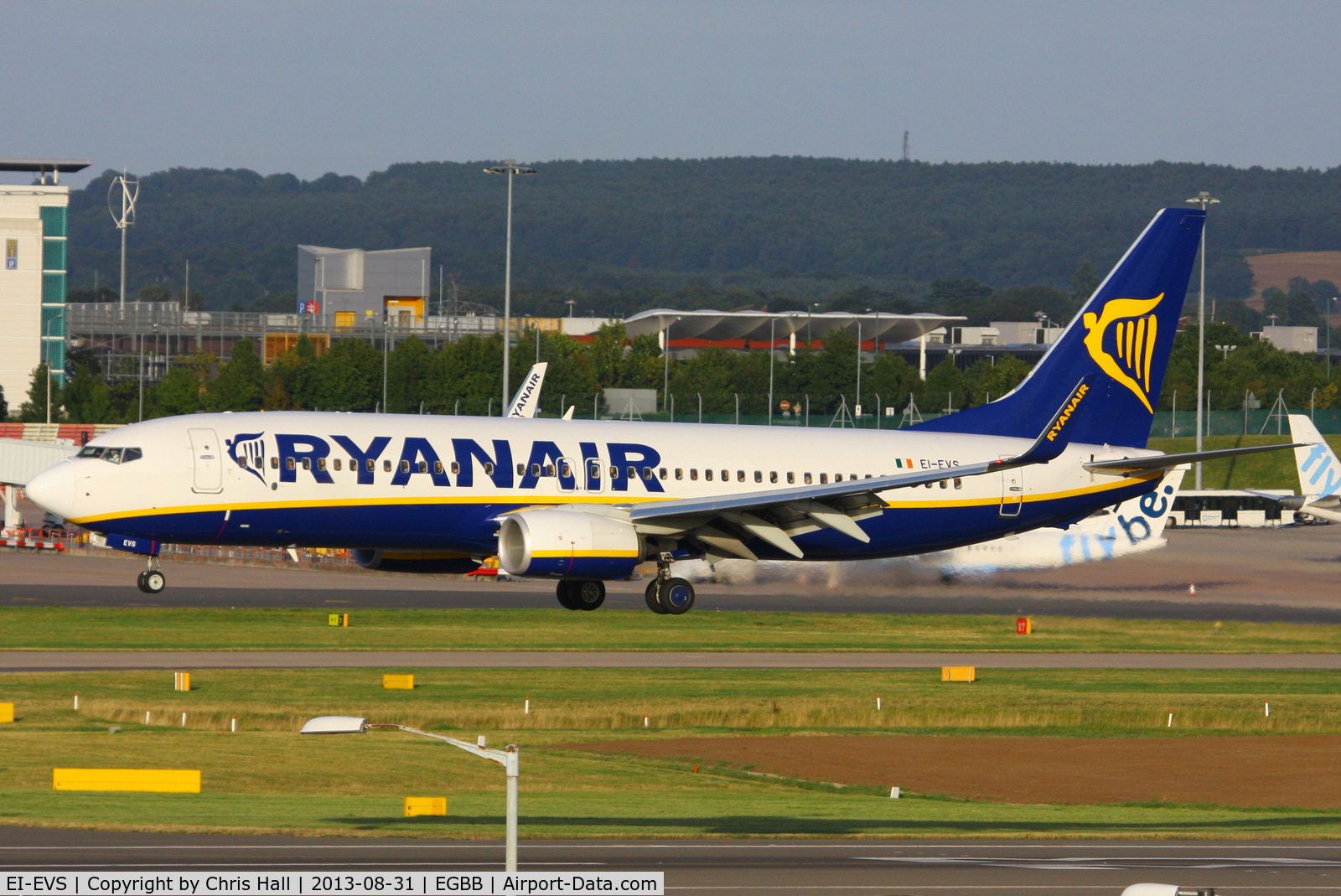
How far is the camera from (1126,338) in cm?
5672

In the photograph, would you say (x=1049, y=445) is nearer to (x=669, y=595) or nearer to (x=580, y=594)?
(x=669, y=595)

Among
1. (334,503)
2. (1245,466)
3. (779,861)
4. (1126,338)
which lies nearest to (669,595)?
(334,503)

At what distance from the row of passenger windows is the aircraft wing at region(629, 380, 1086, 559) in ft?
3.18

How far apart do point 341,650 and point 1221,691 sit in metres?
28.9

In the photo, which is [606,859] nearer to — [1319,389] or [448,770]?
[448,770]

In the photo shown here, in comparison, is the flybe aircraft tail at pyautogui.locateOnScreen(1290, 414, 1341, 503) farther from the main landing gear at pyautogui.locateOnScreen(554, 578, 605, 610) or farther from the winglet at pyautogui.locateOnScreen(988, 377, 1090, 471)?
the main landing gear at pyautogui.locateOnScreen(554, 578, 605, 610)

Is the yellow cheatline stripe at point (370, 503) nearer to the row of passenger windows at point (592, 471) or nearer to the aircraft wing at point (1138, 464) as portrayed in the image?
the row of passenger windows at point (592, 471)

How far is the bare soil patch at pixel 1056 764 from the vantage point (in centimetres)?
4222

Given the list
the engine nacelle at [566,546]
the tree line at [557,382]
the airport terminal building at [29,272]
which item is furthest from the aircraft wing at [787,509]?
the airport terminal building at [29,272]

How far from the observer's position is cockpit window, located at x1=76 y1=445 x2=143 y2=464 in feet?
149

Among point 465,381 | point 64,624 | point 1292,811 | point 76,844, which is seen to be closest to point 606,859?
point 76,844

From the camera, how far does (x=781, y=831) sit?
1243 inches

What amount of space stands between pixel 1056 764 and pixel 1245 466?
300ft

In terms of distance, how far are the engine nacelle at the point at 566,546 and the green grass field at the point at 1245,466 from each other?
281 ft
